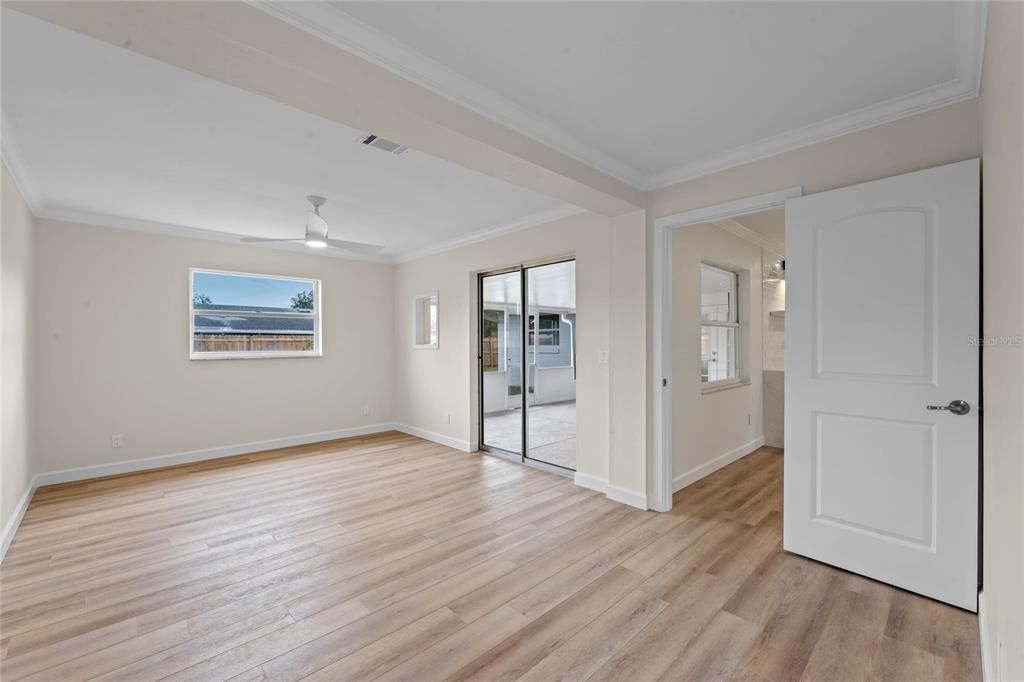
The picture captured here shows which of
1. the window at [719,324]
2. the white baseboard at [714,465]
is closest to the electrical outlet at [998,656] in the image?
the white baseboard at [714,465]

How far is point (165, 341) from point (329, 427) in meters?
2.04

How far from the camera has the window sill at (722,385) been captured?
4314 mm

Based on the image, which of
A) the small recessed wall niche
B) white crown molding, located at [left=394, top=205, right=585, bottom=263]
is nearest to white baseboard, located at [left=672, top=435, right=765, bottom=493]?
white crown molding, located at [left=394, top=205, right=585, bottom=263]

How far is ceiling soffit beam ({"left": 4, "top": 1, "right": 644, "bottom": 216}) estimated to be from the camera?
140 centimetres

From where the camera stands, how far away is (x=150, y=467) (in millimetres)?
4605

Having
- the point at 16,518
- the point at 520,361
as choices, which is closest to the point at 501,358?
the point at 520,361

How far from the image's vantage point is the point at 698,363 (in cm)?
420

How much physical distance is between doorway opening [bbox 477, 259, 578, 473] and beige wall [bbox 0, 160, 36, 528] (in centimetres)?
370

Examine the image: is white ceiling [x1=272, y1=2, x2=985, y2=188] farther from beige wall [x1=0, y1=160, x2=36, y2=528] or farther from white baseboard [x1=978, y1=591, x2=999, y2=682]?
beige wall [x1=0, y1=160, x2=36, y2=528]

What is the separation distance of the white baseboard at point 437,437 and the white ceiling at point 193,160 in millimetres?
2406

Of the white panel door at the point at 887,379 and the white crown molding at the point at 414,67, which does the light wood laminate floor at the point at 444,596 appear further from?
the white crown molding at the point at 414,67

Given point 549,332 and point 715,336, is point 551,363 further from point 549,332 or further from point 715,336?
point 715,336

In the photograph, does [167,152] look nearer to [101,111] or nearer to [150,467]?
[101,111]

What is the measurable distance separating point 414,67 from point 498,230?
2.80 m
